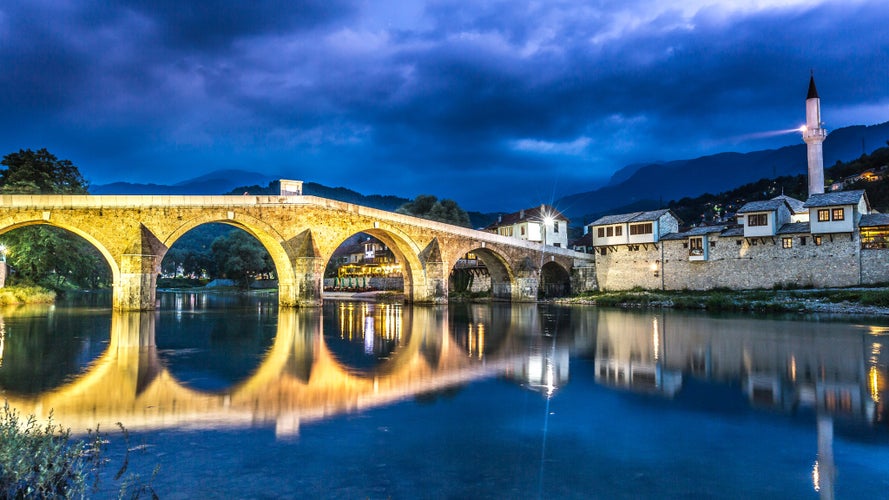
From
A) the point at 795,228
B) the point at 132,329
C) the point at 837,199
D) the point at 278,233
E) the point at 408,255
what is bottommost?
the point at 132,329

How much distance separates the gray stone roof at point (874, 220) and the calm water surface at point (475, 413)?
663 inches

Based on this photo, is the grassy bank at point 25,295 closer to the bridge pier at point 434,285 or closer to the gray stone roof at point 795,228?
the bridge pier at point 434,285

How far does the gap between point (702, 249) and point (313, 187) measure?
14466 cm

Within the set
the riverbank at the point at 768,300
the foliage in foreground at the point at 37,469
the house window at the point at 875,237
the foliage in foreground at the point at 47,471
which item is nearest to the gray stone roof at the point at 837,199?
the house window at the point at 875,237

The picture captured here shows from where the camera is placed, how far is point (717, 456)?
503 centimetres

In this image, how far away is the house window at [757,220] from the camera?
99.2 feet

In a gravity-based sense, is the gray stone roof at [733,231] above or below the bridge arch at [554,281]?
above

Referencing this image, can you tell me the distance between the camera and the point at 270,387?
7.97 metres

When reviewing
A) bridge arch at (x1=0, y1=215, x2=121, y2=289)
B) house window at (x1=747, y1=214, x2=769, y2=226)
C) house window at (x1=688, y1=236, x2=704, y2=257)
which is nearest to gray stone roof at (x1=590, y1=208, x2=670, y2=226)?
house window at (x1=688, y1=236, x2=704, y2=257)

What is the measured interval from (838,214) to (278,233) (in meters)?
27.6

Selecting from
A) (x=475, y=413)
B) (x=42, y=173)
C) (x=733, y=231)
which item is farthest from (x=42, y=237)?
(x=733, y=231)

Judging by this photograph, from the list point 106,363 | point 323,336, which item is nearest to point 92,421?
point 106,363

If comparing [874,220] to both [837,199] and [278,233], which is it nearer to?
[837,199]

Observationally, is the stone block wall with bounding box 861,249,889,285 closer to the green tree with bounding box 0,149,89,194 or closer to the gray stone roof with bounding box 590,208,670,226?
the gray stone roof with bounding box 590,208,670,226
